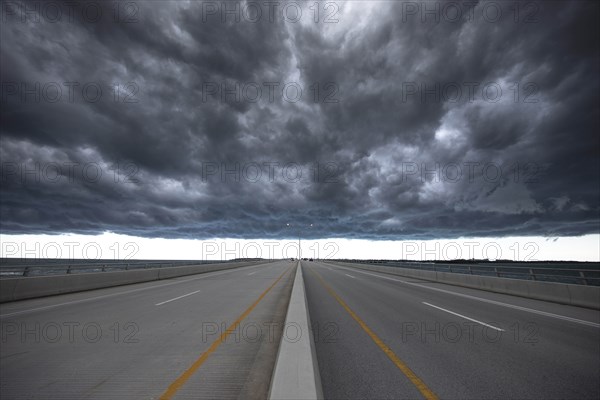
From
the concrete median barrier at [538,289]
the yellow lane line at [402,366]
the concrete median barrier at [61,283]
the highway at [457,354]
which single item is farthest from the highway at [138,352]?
the concrete median barrier at [538,289]

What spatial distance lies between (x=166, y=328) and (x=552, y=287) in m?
→ 15.0

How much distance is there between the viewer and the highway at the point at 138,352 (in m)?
4.32

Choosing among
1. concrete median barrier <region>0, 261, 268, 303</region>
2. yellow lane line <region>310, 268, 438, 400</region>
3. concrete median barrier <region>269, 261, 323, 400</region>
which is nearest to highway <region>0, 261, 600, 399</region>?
yellow lane line <region>310, 268, 438, 400</region>

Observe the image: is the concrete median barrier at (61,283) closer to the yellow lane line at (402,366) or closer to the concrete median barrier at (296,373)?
the concrete median barrier at (296,373)

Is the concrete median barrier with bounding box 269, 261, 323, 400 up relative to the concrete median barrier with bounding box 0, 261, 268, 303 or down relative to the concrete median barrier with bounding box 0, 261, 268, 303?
up

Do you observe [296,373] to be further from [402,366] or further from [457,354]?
[457,354]

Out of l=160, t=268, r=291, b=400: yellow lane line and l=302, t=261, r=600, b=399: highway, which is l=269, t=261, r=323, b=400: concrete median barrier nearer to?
l=302, t=261, r=600, b=399: highway

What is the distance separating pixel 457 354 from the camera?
5734 millimetres

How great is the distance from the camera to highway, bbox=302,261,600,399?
14.0 ft

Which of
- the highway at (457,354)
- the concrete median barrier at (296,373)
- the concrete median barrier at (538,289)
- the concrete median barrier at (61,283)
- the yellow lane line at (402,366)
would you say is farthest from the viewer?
the concrete median barrier at (61,283)

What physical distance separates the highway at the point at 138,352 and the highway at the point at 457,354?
51.4 inches

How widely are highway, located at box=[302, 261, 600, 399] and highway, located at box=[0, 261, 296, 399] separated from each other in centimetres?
130

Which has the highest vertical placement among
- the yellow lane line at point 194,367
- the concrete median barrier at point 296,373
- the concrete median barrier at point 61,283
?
the concrete median barrier at point 296,373

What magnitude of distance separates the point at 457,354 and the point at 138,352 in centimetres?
581
